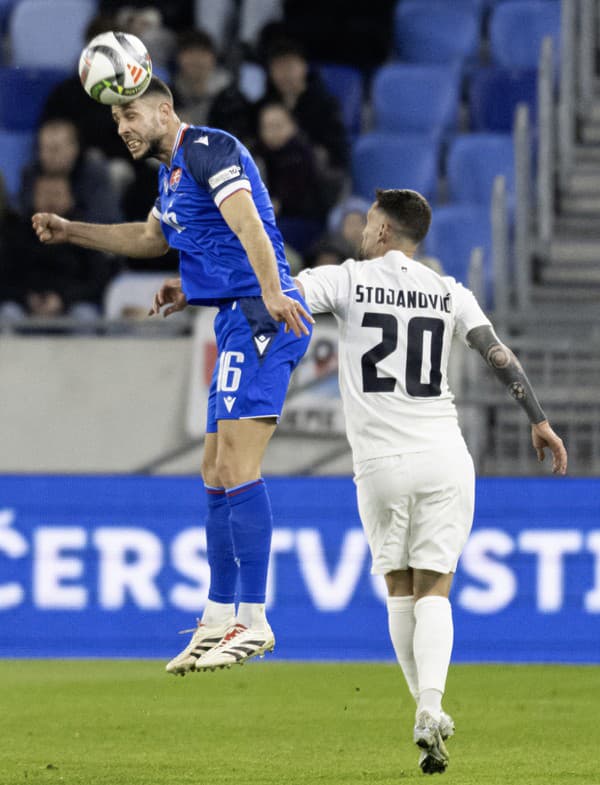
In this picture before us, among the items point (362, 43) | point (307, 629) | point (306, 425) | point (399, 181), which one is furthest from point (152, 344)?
point (362, 43)

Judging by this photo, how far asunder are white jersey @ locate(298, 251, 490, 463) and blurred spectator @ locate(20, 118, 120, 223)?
23.5 ft

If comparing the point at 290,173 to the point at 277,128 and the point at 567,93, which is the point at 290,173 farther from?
the point at 567,93

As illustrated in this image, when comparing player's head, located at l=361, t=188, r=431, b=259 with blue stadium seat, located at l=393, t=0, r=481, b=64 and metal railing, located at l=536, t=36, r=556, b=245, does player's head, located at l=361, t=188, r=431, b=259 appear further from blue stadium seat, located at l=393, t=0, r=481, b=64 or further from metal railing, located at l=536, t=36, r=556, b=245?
blue stadium seat, located at l=393, t=0, r=481, b=64

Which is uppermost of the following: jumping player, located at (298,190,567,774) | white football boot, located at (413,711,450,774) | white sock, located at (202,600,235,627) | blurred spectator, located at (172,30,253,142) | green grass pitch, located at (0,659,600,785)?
blurred spectator, located at (172,30,253,142)

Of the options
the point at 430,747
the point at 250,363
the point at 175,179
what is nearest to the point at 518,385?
the point at 250,363

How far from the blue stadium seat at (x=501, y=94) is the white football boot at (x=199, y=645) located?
9187mm

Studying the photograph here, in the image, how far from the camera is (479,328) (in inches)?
284

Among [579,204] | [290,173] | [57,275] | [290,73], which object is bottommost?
[57,275]

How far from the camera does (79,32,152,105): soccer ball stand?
716cm

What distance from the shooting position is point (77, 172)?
1424 centimetres

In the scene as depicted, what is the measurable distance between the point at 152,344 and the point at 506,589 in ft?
9.65

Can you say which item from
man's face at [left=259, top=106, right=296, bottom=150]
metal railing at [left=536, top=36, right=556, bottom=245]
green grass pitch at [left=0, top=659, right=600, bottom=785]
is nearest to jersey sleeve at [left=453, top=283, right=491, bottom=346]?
green grass pitch at [left=0, top=659, right=600, bottom=785]

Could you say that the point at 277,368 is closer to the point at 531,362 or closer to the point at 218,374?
the point at 218,374

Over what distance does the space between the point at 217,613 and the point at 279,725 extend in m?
1.62
